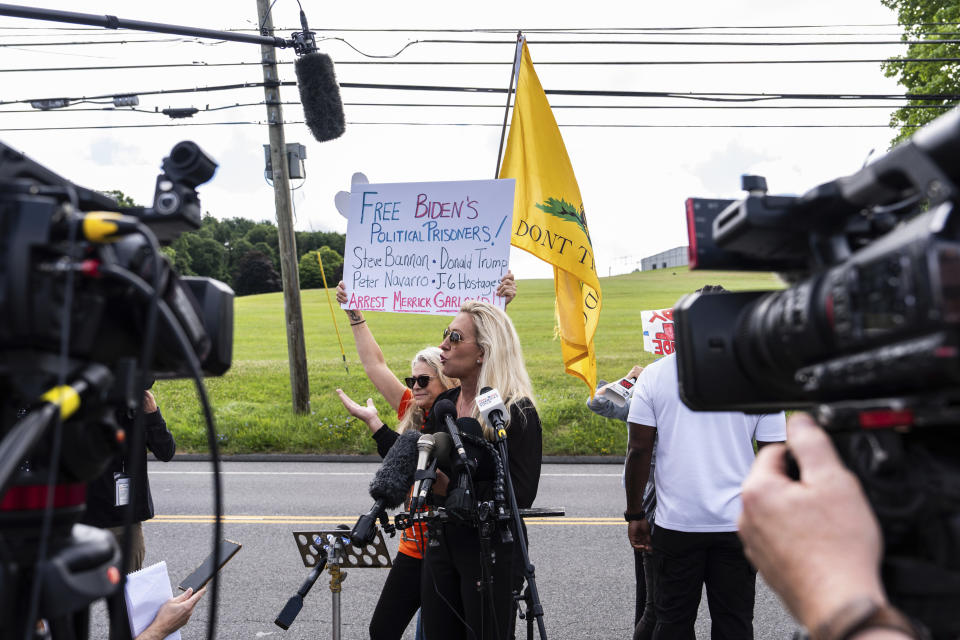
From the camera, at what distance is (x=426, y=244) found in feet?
15.4

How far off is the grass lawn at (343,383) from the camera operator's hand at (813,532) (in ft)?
2.53

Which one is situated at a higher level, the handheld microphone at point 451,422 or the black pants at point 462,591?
the handheld microphone at point 451,422

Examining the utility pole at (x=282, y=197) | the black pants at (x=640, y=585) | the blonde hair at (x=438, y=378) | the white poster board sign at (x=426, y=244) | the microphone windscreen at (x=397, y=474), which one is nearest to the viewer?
the microphone windscreen at (x=397, y=474)

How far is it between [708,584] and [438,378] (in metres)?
1.71

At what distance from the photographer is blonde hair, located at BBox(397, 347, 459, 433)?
13.2ft

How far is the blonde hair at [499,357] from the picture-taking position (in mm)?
3592

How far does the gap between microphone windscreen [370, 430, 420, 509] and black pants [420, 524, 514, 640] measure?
0.99 feet

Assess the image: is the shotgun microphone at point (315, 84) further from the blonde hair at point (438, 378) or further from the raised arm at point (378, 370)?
the blonde hair at point (438, 378)

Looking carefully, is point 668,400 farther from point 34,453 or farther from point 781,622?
point 34,453

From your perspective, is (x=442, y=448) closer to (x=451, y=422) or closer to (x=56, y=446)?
(x=451, y=422)

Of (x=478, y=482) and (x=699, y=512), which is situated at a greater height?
(x=478, y=482)

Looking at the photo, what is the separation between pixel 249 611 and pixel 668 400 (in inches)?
126

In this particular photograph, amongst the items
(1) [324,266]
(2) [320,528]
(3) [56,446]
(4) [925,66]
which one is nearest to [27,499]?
(3) [56,446]

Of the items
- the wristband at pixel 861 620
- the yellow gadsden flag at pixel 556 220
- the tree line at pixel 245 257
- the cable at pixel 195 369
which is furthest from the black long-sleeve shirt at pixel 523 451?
the tree line at pixel 245 257
